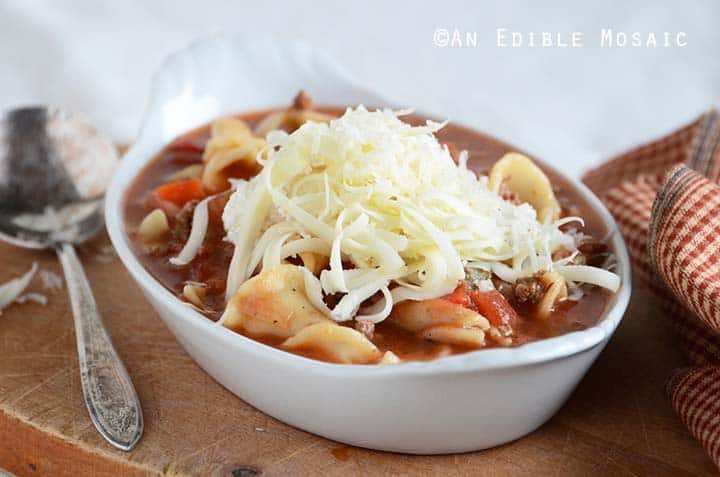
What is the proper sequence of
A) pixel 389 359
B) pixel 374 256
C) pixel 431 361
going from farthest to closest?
pixel 374 256, pixel 389 359, pixel 431 361

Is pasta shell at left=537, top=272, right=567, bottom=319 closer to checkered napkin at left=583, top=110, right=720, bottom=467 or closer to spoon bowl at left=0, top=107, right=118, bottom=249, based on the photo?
checkered napkin at left=583, top=110, right=720, bottom=467

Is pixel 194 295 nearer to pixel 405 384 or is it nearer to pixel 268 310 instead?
pixel 268 310

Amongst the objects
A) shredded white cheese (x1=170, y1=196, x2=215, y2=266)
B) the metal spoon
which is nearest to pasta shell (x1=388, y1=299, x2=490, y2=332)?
shredded white cheese (x1=170, y1=196, x2=215, y2=266)

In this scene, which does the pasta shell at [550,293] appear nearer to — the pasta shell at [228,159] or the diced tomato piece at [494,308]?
the diced tomato piece at [494,308]

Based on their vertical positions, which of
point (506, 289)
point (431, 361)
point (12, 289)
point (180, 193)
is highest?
point (431, 361)

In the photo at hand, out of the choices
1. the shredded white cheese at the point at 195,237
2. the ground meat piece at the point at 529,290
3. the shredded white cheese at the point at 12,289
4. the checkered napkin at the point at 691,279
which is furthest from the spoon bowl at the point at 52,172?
the checkered napkin at the point at 691,279

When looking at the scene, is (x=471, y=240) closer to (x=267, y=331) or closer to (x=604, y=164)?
(x=267, y=331)

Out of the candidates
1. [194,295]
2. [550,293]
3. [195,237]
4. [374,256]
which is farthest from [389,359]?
[195,237]
